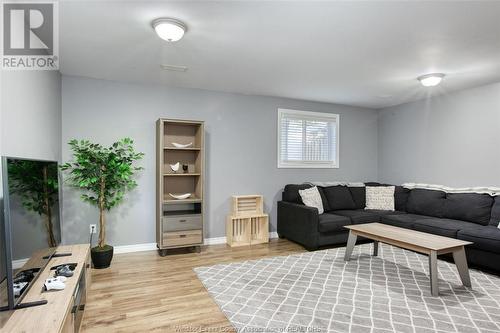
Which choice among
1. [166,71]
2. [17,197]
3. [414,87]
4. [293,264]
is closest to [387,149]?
[414,87]

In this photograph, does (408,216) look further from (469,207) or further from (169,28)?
(169,28)

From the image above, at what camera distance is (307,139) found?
5434 mm

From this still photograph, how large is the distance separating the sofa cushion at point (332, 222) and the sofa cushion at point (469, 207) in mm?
1482

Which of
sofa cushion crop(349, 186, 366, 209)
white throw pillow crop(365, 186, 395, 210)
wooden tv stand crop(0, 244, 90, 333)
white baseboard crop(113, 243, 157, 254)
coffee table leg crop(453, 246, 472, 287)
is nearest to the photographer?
wooden tv stand crop(0, 244, 90, 333)

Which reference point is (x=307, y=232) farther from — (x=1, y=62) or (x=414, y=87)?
(x=1, y=62)

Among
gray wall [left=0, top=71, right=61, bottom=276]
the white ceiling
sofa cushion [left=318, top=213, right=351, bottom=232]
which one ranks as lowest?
Answer: sofa cushion [left=318, top=213, right=351, bottom=232]

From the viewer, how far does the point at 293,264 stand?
3605mm

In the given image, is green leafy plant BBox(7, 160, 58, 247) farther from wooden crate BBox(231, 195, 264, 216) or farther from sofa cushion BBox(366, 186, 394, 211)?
sofa cushion BBox(366, 186, 394, 211)

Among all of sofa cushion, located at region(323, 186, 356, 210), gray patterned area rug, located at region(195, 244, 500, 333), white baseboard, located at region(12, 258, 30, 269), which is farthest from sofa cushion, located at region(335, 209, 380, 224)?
white baseboard, located at region(12, 258, 30, 269)

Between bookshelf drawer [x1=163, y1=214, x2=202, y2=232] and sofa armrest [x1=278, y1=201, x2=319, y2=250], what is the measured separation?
146 cm

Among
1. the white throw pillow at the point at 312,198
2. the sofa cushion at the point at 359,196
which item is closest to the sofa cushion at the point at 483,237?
the sofa cushion at the point at 359,196

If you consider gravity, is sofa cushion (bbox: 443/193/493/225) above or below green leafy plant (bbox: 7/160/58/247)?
below

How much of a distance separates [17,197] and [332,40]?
276 cm

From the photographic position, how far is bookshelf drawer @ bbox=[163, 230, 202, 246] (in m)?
3.93
